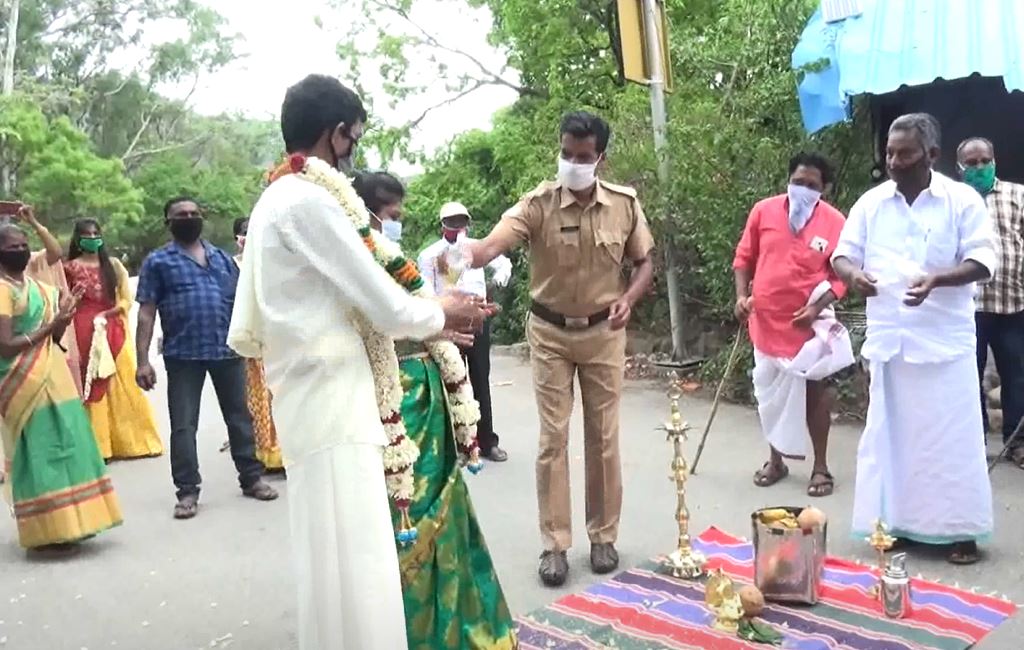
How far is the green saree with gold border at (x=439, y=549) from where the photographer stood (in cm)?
318

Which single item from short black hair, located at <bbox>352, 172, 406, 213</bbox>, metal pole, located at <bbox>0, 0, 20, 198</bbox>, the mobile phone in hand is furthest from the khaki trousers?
metal pole, located at <bbox>0, 0, 20, 198</bbox>

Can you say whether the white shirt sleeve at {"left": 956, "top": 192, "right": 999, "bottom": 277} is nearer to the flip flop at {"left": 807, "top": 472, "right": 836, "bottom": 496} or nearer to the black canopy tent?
the flip flop at {"left": 807, "top": 472, "right": 836, "bottom": 496}

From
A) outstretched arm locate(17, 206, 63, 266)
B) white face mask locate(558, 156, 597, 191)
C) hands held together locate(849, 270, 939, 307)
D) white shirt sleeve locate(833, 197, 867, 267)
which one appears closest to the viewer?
hands held together locate(849, 270, 939, 307)

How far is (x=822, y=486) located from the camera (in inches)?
222

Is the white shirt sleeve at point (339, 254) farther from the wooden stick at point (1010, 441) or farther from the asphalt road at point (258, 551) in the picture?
the wooden stick at point (1010, 441)

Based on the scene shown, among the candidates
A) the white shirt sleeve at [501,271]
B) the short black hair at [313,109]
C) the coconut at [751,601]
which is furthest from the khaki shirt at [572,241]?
the white shirt sleeve at [501,271]

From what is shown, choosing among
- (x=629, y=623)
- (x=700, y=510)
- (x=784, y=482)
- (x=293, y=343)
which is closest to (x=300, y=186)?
(x=293, y=343)

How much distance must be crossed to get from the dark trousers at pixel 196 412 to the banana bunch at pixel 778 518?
3.35m

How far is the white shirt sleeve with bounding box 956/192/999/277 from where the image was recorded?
428 cm

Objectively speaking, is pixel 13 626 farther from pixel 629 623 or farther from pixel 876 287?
pixel 876 287

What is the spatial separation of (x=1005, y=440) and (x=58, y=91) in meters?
25.8

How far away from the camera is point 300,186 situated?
2807 mm

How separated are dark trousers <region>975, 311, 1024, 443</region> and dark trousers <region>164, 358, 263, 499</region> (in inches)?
174

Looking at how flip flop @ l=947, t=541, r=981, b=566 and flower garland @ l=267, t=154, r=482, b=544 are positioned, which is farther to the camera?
flip flop @ l=947, t=541, r=981, b=566
